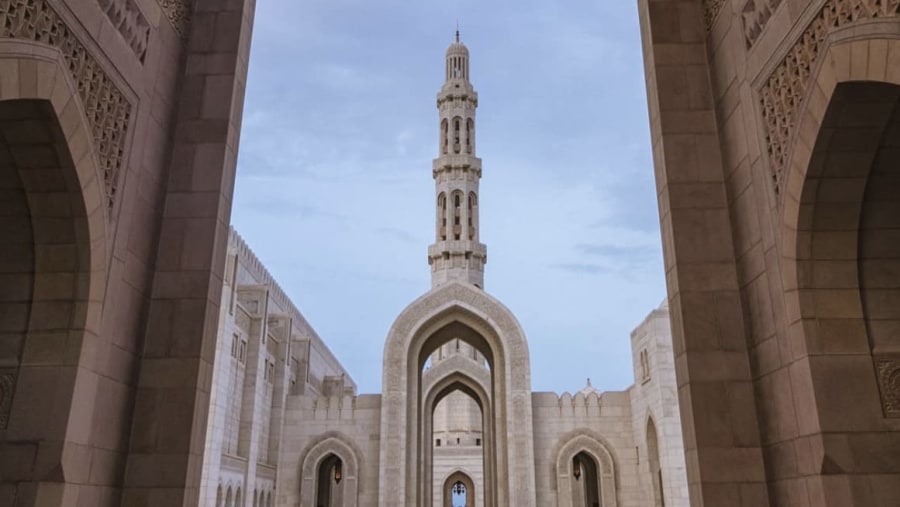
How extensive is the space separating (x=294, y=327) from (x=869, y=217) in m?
29.1

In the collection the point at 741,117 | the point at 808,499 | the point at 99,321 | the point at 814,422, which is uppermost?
the point at 741,117

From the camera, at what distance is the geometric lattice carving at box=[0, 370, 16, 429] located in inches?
192

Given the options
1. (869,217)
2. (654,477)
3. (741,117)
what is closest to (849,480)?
(869,217)

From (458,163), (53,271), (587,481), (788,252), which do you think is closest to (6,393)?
(53,271)

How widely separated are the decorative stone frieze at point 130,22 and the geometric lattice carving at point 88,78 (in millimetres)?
527

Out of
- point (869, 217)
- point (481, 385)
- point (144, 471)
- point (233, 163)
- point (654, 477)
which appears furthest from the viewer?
point (481, 385)

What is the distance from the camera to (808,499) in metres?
4.89

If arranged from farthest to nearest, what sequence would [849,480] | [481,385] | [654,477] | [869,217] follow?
1. [481,385]
2. [654,477]
3. [869,217]
4. [849,480]

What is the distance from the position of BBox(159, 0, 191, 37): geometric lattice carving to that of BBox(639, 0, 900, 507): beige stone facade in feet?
16.4

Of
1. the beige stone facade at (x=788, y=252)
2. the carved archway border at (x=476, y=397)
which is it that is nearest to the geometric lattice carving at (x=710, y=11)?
the beige stone facade at (x=788, y=252)

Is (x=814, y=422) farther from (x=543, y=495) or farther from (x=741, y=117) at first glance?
(x=543, y=495)

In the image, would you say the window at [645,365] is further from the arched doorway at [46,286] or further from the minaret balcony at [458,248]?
the arched doorway at [46,286]

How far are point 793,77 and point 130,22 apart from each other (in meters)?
5.52

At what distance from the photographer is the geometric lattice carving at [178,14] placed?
6.68 metres
